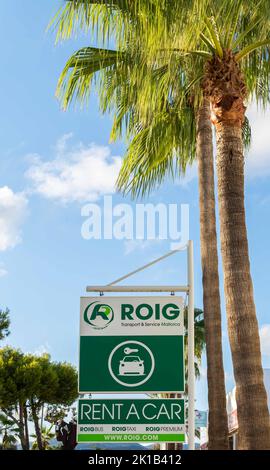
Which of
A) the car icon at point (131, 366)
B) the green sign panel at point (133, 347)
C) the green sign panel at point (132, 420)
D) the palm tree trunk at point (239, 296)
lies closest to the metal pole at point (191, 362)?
the green sign panel at point (132, 420)

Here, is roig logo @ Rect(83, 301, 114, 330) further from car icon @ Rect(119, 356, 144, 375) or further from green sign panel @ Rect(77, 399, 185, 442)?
green sign panel @ Rect(77, 399, 185, 442)

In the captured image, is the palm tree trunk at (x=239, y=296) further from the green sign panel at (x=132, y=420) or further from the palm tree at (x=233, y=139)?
the green sign panel at (x=132, y=420)

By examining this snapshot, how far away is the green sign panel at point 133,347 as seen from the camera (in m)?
7.94

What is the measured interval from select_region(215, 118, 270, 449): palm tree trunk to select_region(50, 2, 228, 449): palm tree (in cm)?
355

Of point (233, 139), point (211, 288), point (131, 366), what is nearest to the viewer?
point (131, 366)

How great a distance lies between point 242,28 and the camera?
13.3 metres

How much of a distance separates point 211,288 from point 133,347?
855 cm

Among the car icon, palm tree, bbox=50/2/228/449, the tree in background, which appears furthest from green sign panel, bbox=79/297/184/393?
the tree in background

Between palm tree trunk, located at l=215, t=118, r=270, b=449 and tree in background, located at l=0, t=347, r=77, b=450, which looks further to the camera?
tree in background, located at l=0, t=347, r=77, b=450

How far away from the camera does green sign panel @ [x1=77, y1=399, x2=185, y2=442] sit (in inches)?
312

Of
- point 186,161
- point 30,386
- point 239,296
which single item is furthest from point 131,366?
point 30,386

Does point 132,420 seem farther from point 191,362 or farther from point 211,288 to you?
point 211,288

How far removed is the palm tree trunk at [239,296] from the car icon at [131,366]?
2489 mm

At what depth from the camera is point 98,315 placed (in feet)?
27.1
